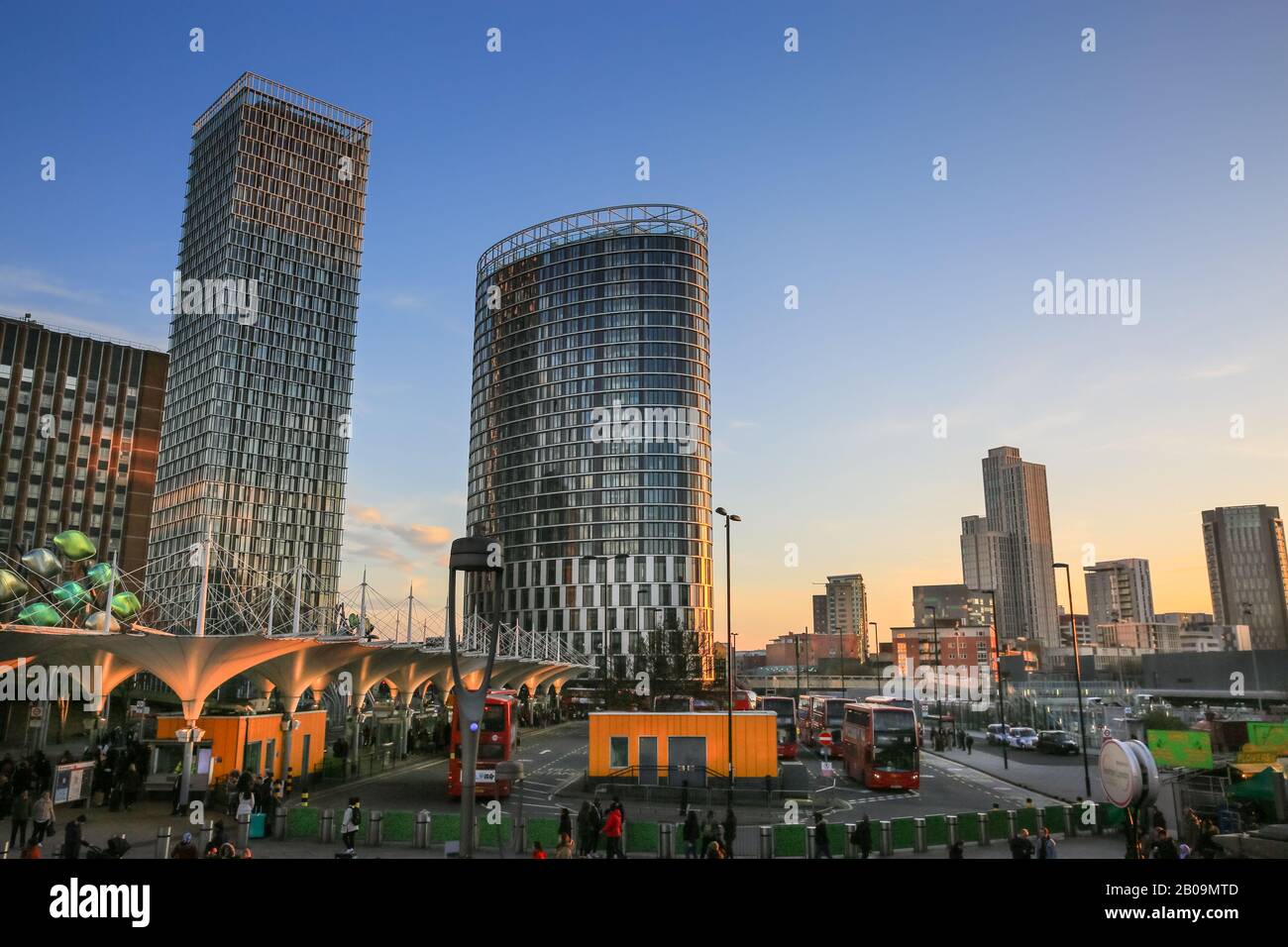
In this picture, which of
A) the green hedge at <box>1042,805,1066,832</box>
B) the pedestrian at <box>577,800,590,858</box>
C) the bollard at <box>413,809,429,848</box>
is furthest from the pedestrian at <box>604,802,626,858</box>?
the green hedge at <box>1042,805,1066,832</box>

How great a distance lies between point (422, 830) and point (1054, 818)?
1696 cm

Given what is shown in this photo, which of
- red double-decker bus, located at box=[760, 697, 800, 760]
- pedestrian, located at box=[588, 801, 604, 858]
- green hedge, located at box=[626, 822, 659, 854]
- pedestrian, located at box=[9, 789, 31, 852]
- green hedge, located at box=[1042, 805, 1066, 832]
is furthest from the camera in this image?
red double-decker bus, located at box=[760, 697, 800, 760]

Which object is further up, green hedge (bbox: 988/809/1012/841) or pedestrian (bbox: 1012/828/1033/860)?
pedestrian (bbox: 1012/828/1033/860)

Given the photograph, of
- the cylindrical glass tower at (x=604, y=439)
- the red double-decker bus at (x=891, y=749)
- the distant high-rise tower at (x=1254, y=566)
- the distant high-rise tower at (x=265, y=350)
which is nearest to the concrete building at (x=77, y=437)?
the distant high-rise tower at (x=265, y=350)

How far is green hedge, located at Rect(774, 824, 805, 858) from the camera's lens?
20.7m

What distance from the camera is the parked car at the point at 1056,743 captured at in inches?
2023

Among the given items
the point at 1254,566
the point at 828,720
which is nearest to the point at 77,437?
the point at 828,720

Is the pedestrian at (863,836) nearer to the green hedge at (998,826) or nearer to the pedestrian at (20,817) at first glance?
the green hedge at (998,826)

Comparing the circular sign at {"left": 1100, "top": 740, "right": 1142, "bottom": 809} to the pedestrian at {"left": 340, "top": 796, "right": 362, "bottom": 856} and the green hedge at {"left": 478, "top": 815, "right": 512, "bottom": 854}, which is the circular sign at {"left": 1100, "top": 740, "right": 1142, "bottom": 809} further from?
the pedestrian at {"left": 340, "top": 796, "right": 362, "bottom": 856}

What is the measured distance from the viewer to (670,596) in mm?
132000

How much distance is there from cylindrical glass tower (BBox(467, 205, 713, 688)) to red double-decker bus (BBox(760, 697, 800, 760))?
71388 millimetres

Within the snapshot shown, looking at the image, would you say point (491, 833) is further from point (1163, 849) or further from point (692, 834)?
point (1163, 849)
